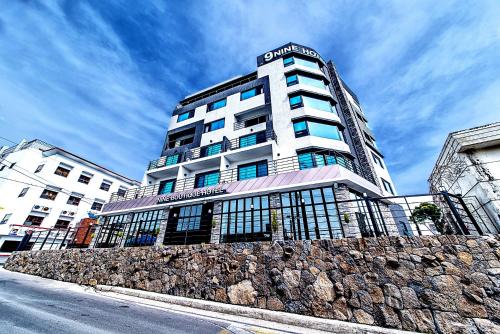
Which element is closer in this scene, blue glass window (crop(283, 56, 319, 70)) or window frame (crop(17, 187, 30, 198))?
blue glass window (crop(283, 56, 319, 70))

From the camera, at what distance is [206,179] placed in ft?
54.3

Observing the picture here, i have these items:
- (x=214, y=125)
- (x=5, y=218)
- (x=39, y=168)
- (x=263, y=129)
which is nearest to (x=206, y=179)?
(x=214, y=125)

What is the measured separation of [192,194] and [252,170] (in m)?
4.97

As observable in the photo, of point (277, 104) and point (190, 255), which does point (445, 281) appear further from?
point (277, 104)

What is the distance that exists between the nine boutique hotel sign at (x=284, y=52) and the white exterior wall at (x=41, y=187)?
3071cm

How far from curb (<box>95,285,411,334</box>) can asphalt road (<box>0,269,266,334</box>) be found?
74cm

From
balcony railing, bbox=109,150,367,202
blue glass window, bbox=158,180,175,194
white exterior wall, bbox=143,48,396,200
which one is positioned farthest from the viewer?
blue glass window, bbox=158,180,175,194

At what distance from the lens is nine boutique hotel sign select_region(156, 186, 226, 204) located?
508 inches

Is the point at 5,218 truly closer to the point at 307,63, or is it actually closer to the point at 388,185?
the point at 307,63

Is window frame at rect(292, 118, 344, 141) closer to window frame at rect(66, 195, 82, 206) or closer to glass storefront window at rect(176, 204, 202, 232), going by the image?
glass storefront window at rect(176, 204, 202, 232)

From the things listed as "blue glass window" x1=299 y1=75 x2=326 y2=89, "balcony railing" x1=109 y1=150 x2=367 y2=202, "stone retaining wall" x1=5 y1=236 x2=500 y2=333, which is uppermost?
"blue glass window" x1=299 y1=75 x2=326 y2=89

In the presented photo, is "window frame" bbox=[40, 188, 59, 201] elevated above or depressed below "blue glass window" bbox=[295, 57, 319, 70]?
below

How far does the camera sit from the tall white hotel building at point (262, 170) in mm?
10422

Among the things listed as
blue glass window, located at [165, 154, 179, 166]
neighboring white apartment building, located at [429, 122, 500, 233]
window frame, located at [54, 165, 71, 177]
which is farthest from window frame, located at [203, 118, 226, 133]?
window frame, located at [54, 165, 71, 177]
